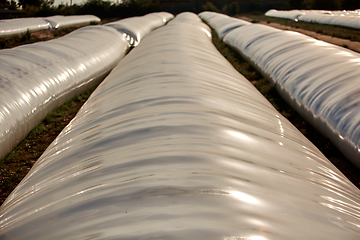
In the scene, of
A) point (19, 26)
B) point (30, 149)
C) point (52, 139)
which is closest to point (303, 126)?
point (52, 139)

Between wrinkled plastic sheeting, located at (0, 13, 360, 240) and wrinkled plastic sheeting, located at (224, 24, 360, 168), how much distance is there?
1.17 m

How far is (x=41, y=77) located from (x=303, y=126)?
466 centimetres

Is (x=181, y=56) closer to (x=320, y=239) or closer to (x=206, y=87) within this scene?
(x=206, y=87)

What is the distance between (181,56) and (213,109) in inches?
96.0

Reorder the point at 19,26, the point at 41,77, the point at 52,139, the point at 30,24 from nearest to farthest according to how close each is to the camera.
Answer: the point at 52,139 < the point at 41,77 < the point at 19,26 < the point at 30,24

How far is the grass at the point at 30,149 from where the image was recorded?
372 centimetres

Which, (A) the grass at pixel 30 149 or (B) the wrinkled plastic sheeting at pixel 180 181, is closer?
(B) the wrinkled plastic sheeting at pixel 180 181

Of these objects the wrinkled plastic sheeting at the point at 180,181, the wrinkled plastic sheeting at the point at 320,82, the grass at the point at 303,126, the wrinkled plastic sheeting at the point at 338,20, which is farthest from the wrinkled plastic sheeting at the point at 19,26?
the wrinkled plastic sheeting at the point at 338,20

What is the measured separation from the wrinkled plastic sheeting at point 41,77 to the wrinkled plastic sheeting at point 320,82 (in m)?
4.38

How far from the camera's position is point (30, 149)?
4465 mm

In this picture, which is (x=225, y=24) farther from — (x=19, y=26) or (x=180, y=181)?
(x=180, y=181)

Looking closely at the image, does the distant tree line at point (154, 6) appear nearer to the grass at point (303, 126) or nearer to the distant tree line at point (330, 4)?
the distant tree line at point (330, 4)

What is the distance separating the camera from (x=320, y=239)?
1555mm

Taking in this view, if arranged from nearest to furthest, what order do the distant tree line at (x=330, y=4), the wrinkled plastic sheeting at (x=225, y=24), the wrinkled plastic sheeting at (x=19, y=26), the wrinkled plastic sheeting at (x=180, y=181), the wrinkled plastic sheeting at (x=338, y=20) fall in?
the wrinkled plastic sheeting at (x=180, y=181) < the wrinkled plastic sheeting at (x=225, y=24) < the wrinkled plastic sheeting at (x=19, y=26) < the wrinkled plastic sheeting at (x=338, y=20) < the distant tree line at (x=330, y=4)
